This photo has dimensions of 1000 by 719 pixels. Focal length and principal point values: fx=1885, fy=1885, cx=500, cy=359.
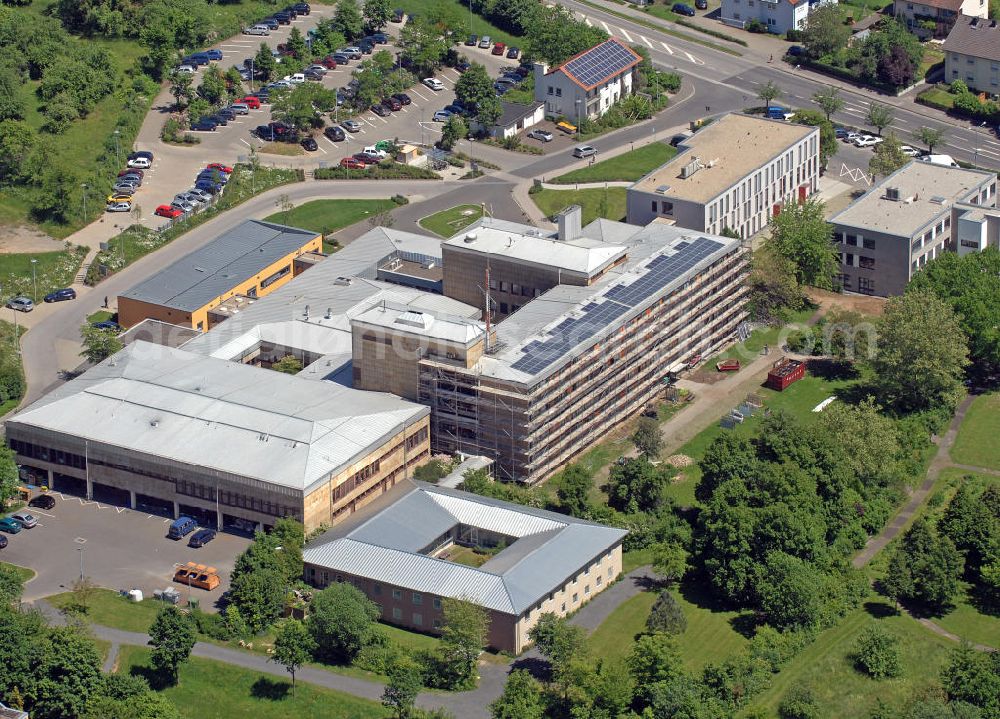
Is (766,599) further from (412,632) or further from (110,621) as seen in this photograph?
(110,621)

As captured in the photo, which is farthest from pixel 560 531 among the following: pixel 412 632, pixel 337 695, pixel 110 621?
pixel 110 621

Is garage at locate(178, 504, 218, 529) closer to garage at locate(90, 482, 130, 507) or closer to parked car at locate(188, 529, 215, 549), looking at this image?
parked car at locate(188, 529, 215, 549)

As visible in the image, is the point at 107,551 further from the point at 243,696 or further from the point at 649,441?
the point at 649,441

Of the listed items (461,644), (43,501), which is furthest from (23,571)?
(461,644)

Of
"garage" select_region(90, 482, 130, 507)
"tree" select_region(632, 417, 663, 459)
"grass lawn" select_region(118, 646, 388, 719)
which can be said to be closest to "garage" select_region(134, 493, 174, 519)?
"garage" select_region(90, 482, 130, 507)

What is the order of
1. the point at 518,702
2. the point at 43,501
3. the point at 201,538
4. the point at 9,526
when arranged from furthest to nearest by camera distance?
the point at 43,501 → the point at 9,526 → the point at 201,538 → the point at 518,702

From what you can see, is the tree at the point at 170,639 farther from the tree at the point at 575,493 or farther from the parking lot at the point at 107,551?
the tree at the point at 575,493
